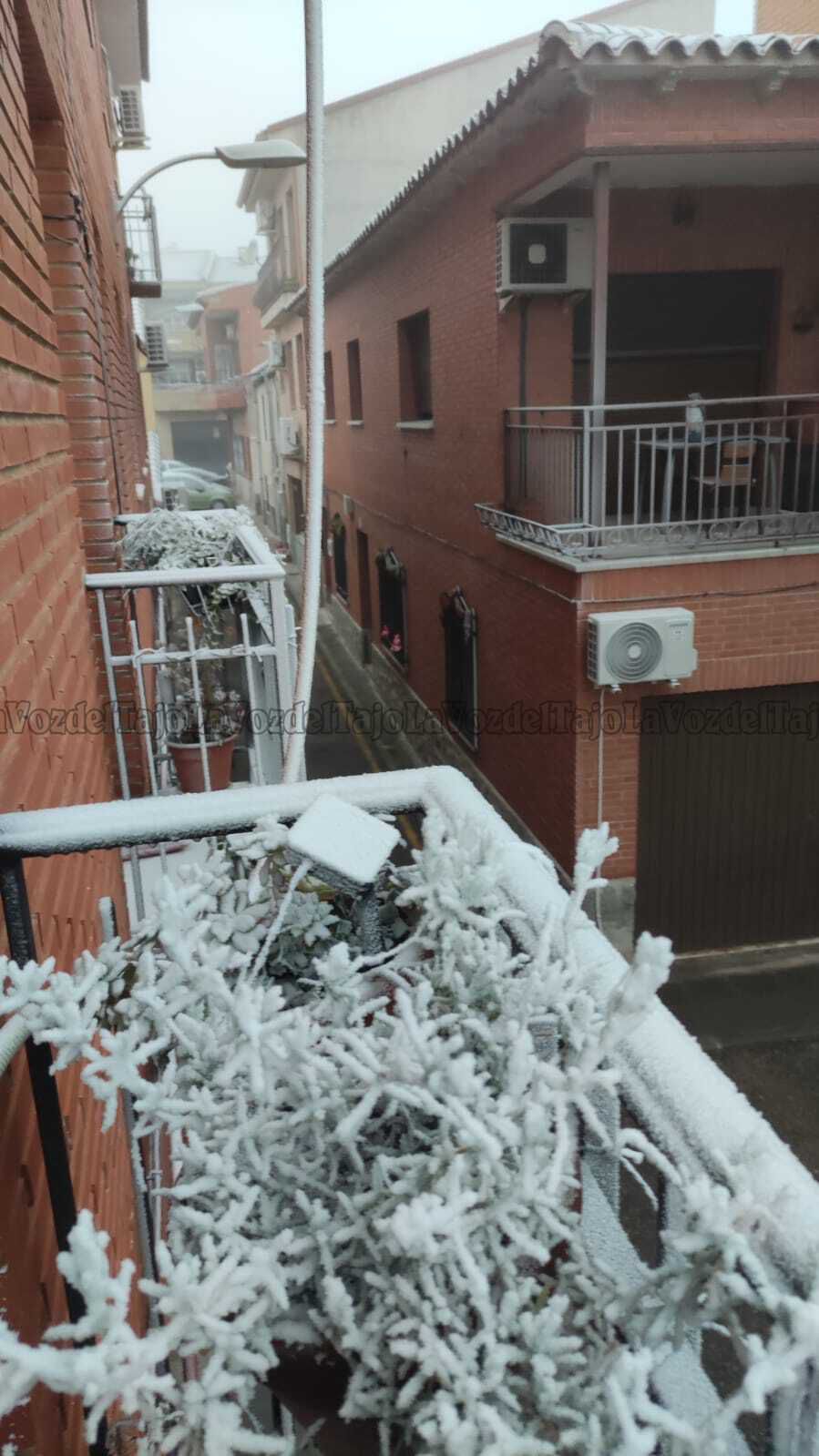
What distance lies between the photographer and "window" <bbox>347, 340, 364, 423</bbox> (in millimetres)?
16703

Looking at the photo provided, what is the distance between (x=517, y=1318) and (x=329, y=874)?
75 cm

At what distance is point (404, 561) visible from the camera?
14.4 m

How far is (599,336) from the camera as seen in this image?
724cm

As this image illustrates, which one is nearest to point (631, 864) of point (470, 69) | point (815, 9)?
point (815, 9)

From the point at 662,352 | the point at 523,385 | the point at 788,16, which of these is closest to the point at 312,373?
the point at 523,385

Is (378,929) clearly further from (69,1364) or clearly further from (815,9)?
(815,9)

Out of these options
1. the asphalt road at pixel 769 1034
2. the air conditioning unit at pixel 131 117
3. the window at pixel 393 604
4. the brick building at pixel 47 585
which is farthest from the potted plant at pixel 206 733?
the air conditioning unit at pixel 131 117

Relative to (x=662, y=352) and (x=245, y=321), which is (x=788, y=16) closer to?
(x=662, y=352)

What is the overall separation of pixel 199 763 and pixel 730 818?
462cm

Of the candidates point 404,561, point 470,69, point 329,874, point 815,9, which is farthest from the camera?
point 470,69

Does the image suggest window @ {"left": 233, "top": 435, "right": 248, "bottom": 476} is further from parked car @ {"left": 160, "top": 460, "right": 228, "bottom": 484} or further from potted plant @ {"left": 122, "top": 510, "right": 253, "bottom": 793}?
potted plant @ {"left": 122, "top": 510, "right": 253, "bottom": 793}

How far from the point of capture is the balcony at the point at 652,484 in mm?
7152

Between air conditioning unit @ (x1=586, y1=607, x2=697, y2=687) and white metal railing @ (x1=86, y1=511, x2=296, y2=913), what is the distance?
2636 mm

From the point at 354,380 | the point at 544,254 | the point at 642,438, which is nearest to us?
the point at 544,254
